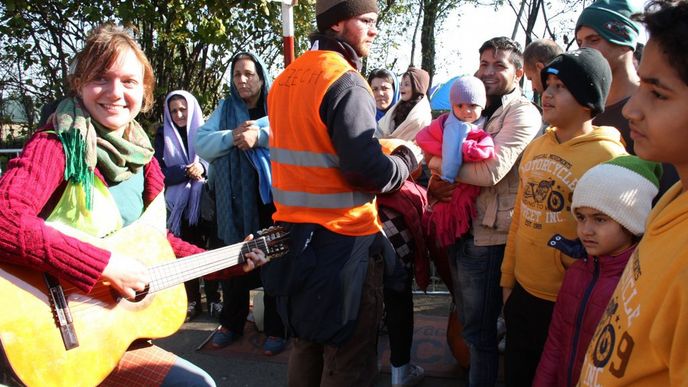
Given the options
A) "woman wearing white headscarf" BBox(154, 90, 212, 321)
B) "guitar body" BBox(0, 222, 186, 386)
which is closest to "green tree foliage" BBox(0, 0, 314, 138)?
"woman wearing white headscarf" BBox(154, 90, 212, 321)

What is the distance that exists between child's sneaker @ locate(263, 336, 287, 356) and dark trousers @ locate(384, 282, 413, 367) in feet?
3.26

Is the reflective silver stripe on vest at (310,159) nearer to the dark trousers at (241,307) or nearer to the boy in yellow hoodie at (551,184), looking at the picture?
the boy in yellow hoodie at (551,184)

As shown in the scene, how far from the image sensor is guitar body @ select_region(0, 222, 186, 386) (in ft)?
5.17

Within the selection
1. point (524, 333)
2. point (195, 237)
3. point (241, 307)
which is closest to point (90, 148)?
point (524, 333)

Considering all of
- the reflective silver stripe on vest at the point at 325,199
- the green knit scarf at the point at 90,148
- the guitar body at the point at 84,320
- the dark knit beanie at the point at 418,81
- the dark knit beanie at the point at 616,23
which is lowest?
the guitar body at the point at 84,320

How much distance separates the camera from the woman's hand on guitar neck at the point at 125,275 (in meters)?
1.72

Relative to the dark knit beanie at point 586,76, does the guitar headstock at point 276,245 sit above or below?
below

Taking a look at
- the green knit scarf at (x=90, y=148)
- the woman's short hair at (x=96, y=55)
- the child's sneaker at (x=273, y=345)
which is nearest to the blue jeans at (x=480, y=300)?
the child's sneaker at (x=273, y=345)

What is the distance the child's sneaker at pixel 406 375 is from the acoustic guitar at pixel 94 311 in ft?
4.52

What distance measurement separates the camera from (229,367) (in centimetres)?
360

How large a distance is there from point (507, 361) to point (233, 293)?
2202 millimetres

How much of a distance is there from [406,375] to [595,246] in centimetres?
169

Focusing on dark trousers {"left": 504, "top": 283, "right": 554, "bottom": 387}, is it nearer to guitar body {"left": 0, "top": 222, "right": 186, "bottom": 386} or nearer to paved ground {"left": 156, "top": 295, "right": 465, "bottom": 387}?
paved ground {"left": 156, "top": 295, "right": 465, "bottom": 387}

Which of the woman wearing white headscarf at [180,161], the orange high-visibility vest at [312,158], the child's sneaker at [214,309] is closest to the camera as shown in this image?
the orange high-visibility vest at [312,158]
